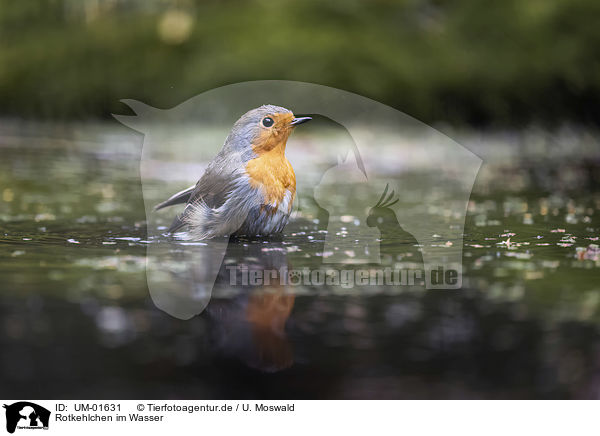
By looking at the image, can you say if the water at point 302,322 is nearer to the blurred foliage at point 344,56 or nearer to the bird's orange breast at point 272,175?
the bird's orange breast at point 272,175

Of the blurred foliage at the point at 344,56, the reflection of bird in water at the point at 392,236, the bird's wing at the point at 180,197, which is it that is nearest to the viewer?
the reflection of bird in water at the point at 392,236

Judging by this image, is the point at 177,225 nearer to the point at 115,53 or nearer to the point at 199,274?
the point at 199,274

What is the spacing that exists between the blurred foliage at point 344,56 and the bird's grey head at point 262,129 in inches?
278

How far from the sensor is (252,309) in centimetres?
361

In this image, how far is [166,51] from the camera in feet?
45.2

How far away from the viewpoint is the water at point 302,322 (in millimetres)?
2752

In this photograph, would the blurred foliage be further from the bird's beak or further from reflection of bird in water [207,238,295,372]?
reflection of bird in water [207,238,295,372]

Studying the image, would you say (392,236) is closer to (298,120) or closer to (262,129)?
(298,120)

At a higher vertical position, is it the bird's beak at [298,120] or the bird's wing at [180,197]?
the bird's beak at [298,120]

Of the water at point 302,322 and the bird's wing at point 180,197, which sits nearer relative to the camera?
the water at point 302,322

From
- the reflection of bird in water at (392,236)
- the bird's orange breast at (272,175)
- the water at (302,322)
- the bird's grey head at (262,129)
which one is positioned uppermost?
the bird's grey head at (262,129)

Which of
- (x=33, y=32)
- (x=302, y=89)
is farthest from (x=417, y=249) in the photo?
(x=33, y=32)

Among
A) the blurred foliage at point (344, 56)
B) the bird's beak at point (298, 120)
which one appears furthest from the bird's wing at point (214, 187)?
the blurred foliage at point (344, 56)

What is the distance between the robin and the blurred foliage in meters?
7.03
